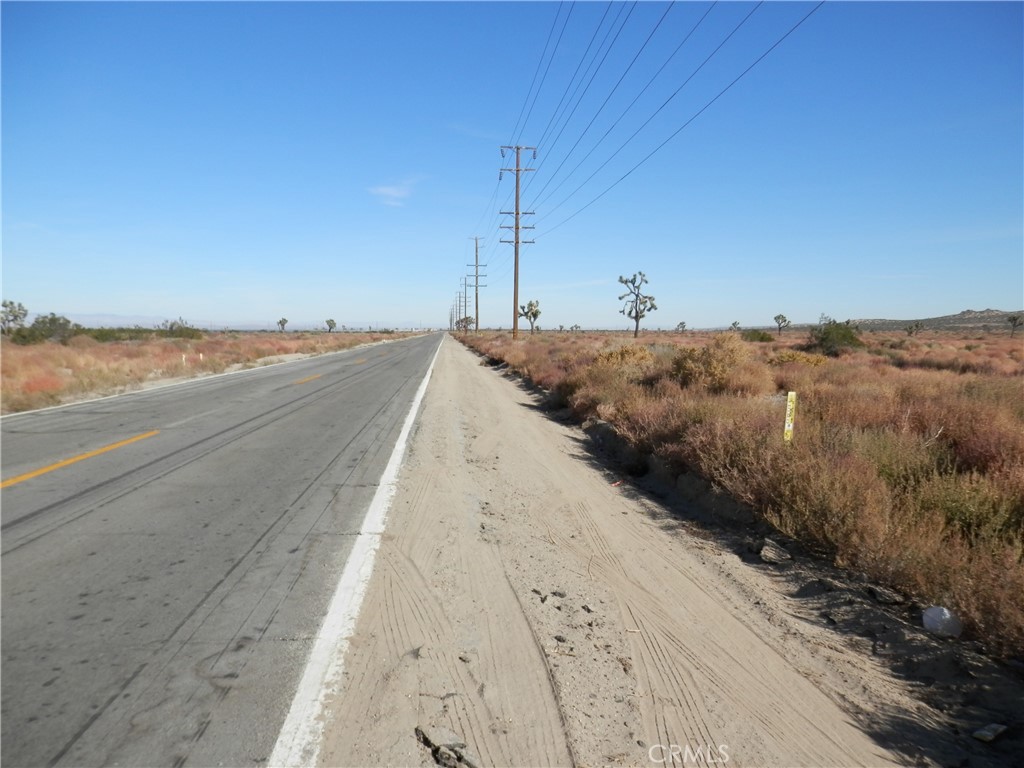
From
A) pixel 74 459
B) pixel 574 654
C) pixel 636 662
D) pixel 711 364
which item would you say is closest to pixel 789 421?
pixel 636 662

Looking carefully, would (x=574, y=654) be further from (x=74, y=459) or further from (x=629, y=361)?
(x=629, y=361)

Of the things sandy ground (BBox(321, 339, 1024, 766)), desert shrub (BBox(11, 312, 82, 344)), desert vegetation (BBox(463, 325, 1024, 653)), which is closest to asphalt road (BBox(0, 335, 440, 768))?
sandy ground (BBox(321, 339, 1024, 766))

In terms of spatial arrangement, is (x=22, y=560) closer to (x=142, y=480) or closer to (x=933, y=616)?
(x=142, y=480)

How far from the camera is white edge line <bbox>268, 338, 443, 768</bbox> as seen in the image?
2.83 m

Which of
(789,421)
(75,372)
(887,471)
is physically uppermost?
(789,421)

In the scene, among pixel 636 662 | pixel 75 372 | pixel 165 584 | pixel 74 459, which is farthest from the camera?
pixel 75 372

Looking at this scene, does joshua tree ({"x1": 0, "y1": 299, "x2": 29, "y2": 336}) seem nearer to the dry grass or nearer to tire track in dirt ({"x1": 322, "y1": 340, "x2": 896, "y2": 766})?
the dry grass

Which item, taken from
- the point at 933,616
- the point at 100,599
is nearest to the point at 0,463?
the point at 100,599

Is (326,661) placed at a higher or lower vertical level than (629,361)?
lower

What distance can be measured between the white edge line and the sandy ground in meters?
0.09

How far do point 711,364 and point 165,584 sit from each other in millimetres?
11704

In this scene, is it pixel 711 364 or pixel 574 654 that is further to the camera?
pixel 711 364

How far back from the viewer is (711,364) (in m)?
13.4

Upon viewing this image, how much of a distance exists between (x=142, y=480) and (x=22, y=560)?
2.62m
